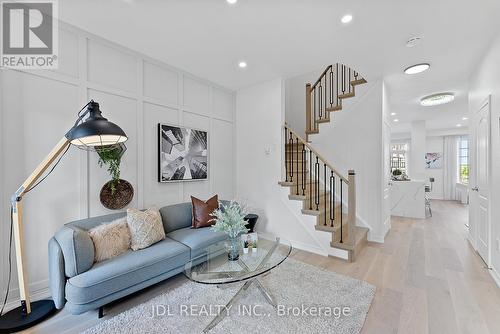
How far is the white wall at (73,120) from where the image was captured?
2092 millimetres

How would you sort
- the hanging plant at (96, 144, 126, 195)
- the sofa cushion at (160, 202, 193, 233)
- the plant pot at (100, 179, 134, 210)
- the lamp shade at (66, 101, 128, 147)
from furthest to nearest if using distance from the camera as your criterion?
the sofa cushion at (160, 202, 193, 233) < the plant pot at (100, 179, 134, 210) < the hanging plant at (96, 144, 126, 195) < the lamp shade at (66, 101, 128, 147)

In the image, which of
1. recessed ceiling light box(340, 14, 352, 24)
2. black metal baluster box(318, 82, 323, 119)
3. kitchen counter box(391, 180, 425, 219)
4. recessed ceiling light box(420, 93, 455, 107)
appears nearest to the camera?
recessed ceiling light box(340, 14, 352, 24)

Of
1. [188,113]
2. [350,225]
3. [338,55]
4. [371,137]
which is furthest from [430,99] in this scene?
[188,113]

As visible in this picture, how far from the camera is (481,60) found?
3047 millimetres

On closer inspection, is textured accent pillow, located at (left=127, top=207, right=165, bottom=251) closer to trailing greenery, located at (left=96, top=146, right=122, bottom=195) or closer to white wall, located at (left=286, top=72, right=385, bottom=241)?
trailing greenery, located at (left=96, top=146, right=122, bottom=195)

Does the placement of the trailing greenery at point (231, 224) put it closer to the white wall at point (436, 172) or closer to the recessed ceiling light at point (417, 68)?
the recessed ceiling light at point (417, 68)

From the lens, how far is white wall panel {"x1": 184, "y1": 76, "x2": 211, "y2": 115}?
3.57 meters

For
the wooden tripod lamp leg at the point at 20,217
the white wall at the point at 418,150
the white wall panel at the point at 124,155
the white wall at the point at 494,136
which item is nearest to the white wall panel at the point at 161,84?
the white wall panel at the point at 124,155

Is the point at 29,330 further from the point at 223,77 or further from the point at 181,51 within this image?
the point at 223,77

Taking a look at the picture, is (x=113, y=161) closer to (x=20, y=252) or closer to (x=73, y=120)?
(x=73, y=120)

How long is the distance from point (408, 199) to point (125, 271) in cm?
648

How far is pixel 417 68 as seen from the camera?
10.8 ft

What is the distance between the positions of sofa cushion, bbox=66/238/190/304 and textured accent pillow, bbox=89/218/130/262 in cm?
8

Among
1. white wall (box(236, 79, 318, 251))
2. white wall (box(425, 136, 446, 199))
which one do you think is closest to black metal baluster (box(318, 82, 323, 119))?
white wall (box(236, 79, 318, 251))
